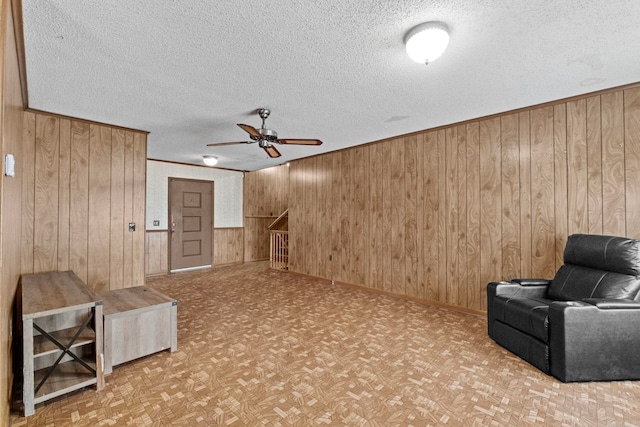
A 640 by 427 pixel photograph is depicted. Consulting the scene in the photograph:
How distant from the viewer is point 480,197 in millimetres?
3672

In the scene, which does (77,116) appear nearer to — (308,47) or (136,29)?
(136,29)

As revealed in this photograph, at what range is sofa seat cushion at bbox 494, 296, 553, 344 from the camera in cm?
231

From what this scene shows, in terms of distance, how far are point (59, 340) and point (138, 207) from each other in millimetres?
2122

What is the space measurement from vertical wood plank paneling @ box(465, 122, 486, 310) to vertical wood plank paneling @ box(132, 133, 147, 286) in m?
4.35

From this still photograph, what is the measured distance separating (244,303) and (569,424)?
348 cm

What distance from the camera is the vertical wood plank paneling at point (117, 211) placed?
12.4 feet

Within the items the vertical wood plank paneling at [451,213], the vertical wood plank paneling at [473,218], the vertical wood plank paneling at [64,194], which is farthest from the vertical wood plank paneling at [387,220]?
the vertical wood plank paneling at [64,194]

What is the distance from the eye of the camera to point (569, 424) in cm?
171

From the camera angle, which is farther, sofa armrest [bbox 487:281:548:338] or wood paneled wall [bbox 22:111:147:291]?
wood paneled wall [bbox 22:111:147:291]

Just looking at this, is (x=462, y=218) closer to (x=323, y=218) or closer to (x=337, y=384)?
(x=323, y=218)

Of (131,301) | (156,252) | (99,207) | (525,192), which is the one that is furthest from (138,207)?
(525,192)

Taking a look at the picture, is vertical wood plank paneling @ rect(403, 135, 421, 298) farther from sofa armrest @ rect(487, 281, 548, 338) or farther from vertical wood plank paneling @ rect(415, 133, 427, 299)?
sofa armrest @ rect(487, 281, 548, 338)

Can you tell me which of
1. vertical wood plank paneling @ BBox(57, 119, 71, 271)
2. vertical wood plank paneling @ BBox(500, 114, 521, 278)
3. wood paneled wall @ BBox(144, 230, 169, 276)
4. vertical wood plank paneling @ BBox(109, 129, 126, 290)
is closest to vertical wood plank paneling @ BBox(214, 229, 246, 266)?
wood paneled wall @ BBox(144, 230, 169, 276)

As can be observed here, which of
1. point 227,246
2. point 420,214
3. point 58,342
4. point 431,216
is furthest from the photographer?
point 227,246
